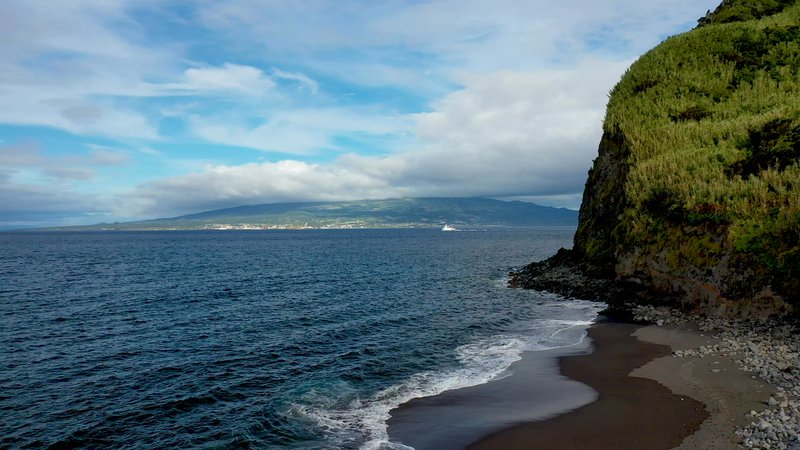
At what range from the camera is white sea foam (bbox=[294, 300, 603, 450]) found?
1928 centimetres

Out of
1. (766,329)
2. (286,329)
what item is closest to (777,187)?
(766,329)

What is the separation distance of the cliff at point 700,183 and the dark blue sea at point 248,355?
734 cm

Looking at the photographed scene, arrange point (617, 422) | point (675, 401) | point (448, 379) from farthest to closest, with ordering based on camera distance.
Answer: point (448, 379) < point (675, 401) < point (617, 422)

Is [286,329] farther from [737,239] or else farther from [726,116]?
[726,116]

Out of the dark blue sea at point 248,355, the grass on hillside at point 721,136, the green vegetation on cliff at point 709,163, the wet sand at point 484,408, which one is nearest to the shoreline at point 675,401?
the wet sand at point 484,408

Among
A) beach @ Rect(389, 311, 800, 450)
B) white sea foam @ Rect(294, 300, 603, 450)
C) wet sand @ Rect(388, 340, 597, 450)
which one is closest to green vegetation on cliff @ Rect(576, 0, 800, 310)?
beach @ Rect(389, 311, 800, 450)

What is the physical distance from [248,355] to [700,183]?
118 ft

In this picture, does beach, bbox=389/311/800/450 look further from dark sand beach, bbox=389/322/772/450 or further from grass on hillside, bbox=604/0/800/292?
grass on hillside, bbox=604/0/800/292

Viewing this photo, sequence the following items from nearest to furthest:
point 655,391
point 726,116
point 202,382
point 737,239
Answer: point 655,391, point 202,382, point 737,239, point 726,116

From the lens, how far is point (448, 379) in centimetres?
2528

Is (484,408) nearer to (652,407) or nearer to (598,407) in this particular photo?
(598,407)

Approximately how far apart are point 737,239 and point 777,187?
533 cm

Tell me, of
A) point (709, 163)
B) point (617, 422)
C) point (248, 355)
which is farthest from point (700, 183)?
point (248, 355)

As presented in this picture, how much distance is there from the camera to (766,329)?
90.8ft
